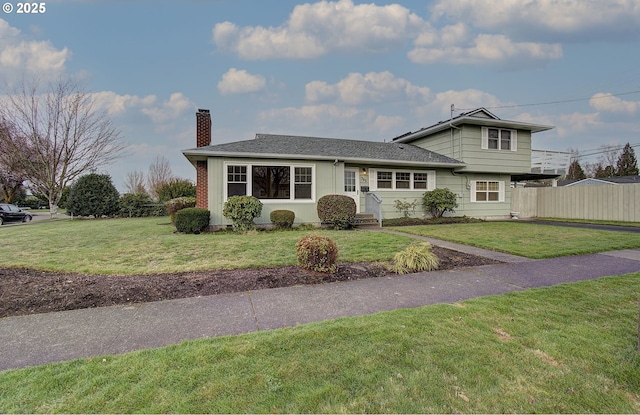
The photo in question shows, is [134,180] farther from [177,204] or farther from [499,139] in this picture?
[499,139]

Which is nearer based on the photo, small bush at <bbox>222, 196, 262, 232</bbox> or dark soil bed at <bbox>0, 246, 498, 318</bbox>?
dark soil bed at <bbox>0, 246, 498, 318</bbox>

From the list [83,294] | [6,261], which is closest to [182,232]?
[6,261]

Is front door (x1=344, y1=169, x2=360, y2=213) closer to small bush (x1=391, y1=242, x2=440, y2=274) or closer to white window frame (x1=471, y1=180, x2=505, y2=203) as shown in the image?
white window frame (x1=471, y1=180, x2=505, y2=203)

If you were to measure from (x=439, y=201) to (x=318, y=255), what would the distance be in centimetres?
1092

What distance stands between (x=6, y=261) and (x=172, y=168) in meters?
31.6

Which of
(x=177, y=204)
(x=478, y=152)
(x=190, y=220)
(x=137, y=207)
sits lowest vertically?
(x=190, y=220)

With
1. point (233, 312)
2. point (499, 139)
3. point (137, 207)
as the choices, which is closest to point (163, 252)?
point (233, 312)

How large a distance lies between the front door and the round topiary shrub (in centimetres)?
201

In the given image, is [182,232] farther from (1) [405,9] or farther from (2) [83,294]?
(1) [405,9]

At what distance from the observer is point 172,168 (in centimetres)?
3516

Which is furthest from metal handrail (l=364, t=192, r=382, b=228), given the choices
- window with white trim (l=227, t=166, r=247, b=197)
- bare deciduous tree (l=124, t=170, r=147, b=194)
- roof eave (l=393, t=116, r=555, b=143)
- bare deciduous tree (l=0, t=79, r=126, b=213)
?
bare deciduous tree (l=124, t=170, r=147, b=194)

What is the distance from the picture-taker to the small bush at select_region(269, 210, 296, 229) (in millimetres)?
11328

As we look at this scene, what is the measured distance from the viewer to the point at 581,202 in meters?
16.3

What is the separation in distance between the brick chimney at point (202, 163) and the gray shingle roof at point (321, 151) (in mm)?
1044
